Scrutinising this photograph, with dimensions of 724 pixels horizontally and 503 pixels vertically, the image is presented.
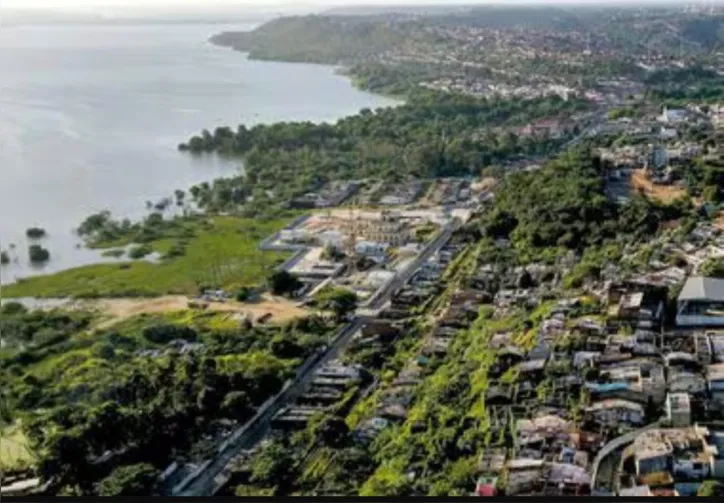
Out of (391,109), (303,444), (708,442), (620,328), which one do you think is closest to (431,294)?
(620,328)

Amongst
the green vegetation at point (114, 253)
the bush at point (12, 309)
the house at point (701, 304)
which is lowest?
the green vegetation at point (114, 253)

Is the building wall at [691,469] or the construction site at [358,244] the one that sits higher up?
the building wall at [691,469]

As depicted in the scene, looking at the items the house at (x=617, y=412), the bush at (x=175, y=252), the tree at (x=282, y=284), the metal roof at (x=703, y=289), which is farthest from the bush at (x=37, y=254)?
the house at (x=617, y=412)

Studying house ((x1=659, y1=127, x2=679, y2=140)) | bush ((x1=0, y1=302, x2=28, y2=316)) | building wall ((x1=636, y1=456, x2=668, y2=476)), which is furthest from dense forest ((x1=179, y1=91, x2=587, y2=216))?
building wall ((x1=636, y1=456, x2=668, y2=476))

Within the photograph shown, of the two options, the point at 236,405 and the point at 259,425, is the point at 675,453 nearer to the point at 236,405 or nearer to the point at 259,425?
the point at 259,425

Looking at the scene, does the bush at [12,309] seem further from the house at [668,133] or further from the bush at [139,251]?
the house at [668,133]

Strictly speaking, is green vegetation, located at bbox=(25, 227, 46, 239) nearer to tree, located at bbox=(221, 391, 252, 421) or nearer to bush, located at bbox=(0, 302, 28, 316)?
bush, located at bbox=(0, 302, 28, 316)

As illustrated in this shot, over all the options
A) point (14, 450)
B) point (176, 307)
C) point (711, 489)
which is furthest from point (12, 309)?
point (711, 489)
